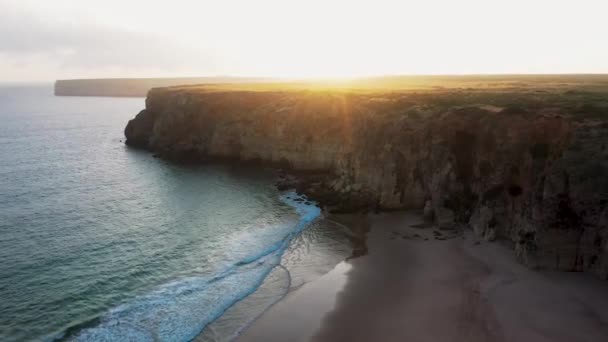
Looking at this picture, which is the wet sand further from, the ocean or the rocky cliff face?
the ocean

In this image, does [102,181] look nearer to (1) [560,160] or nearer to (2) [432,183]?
(2) [432,183]

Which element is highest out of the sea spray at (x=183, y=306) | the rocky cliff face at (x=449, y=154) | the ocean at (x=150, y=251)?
the rocky cliff face at (x=449, y=154)

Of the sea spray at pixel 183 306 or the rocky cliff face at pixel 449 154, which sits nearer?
the sea spray at pixel 183 306

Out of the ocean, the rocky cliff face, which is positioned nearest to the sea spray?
the ocean

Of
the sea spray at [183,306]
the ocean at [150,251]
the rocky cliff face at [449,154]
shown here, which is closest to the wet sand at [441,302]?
the rocky cliff face at [449,154]

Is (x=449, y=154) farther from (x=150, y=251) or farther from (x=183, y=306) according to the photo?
(x=150, y=251)

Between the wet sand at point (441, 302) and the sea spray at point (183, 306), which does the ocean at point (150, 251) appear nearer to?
the sea spray at point (183, 306)
